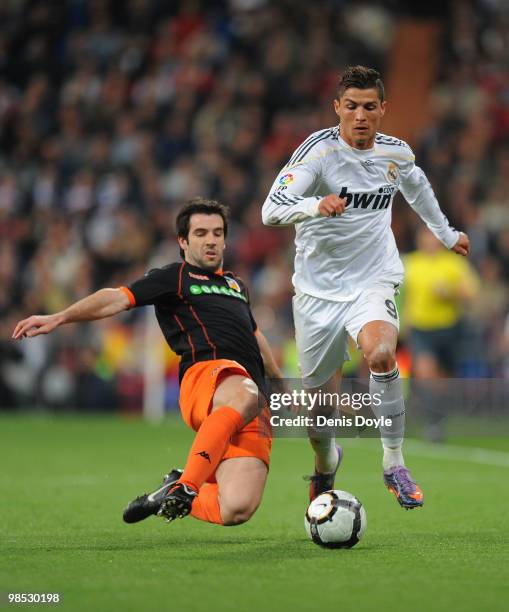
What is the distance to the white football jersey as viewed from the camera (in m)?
6.64

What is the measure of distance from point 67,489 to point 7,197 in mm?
9683

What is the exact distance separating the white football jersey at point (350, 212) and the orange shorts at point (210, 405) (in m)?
0.84

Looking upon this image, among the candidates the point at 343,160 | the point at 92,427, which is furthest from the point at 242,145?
the point at 343,160

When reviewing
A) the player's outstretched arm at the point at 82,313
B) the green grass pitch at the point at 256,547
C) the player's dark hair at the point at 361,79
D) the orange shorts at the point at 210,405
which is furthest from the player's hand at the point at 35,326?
the player's dark hair at the point at 361,79

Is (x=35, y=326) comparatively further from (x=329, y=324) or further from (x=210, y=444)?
(x=329, y=324)

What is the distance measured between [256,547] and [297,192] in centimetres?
169

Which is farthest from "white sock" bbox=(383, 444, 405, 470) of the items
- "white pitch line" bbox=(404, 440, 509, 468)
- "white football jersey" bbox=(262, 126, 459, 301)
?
"white pitch line" bbox=(404, 440, 509, 468)

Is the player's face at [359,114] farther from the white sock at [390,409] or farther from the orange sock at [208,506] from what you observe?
the orange sock at [208,506]

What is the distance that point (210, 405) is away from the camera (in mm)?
6113

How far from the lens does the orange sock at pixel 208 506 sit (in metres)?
5.97

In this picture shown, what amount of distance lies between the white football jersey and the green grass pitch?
1.27 meters

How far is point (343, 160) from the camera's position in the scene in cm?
665

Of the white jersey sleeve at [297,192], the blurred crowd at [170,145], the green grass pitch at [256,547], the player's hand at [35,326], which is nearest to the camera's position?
the green grass pitch at [256,547]

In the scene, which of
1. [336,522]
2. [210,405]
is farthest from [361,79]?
[336,522]
